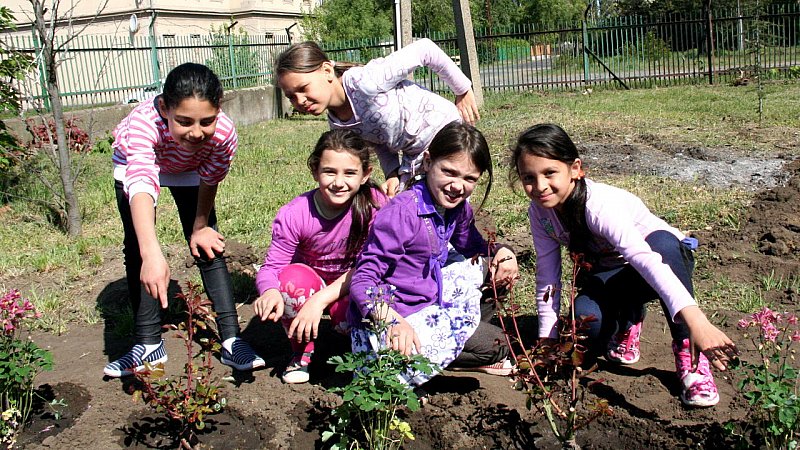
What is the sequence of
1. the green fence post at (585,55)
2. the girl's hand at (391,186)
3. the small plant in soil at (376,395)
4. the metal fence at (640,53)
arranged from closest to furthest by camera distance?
the small plant in soil at (376,395) → the girl's hand at (391,186) → the metal fence at (640,53) → the green fence post at (585,55)

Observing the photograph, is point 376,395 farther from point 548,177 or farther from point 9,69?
point 9,69

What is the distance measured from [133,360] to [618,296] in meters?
2.14

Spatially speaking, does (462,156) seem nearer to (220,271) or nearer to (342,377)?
(342,377)

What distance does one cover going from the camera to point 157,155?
3176 millimetres

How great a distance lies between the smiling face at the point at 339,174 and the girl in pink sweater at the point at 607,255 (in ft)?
2.20

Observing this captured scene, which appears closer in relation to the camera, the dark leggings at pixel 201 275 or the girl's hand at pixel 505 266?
the girl's hand at pixel 505 266

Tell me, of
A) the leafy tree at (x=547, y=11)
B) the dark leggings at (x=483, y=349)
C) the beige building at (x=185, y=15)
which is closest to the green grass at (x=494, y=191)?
the dark leggings at (x=483, y=349)

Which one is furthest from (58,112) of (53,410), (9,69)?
(53,410)

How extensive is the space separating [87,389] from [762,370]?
2.64m

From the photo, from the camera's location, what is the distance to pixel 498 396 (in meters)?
2.91

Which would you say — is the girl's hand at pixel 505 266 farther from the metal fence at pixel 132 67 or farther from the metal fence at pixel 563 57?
the metal fence at pixel 563 57

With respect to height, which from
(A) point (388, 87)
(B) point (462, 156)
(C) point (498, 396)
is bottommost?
(C) point (498, 396)

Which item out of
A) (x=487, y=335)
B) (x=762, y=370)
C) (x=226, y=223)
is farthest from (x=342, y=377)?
(x=226, y=223)

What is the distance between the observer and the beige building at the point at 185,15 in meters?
26.6
